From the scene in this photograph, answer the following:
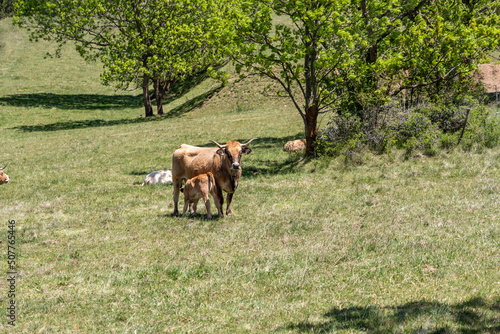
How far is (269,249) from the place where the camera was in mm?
10758

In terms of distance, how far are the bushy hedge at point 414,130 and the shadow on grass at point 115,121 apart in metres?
25.1

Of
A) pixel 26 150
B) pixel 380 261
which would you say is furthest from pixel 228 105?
pixel 380 261

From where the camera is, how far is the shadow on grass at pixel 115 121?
1640 inches

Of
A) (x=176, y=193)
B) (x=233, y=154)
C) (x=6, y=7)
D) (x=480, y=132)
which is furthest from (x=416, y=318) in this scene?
(x=6, y=7)

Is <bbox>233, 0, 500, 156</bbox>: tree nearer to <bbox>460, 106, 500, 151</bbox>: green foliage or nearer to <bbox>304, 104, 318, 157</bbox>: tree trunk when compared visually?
<bbox>304, 104, 318, 157</bbox>: tree trunk

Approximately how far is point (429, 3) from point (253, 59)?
1129 cm

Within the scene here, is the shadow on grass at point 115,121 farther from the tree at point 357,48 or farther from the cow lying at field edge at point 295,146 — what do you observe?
the tree at point 357,48

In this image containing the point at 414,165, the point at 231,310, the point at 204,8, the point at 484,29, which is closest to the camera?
the point at 231,310

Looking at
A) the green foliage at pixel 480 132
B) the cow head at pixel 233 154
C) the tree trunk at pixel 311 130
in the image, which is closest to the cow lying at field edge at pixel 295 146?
the tree trunk at pixel 311 130

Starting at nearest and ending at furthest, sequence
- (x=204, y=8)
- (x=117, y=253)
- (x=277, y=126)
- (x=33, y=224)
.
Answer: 1. (x=117, y=253)
2. (x=33, y=224)
3. (x=277, y=126)
4. (x=204, y=8)

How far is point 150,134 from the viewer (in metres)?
33.9

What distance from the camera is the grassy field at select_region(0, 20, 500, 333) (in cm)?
763

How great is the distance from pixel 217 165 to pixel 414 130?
10.6m

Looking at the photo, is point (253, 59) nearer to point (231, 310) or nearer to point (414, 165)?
point (414, 165)
